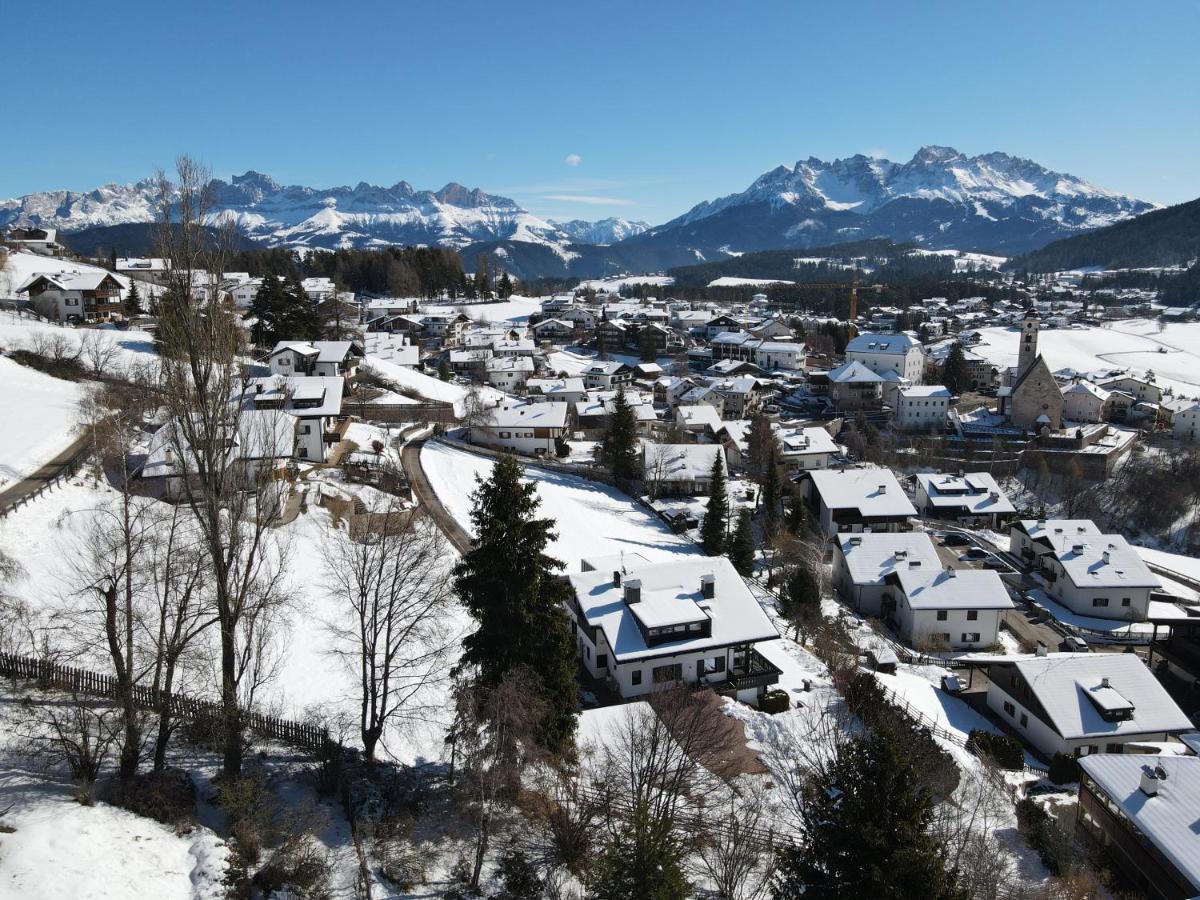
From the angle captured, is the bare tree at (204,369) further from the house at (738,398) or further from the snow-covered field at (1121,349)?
the snow-covered field at (1121,349)

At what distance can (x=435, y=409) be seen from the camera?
5584 cm

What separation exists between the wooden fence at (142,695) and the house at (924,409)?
7290 cm

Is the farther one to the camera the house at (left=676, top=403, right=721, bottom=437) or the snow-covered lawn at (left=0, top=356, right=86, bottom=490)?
the house at (left=676, top=403, right=721, bottom=437)

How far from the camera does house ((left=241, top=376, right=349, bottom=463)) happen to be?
3956 centimetres

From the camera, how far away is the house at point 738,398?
77.6m

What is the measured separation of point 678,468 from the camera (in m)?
50.4

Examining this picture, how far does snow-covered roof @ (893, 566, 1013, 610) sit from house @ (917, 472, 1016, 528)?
17059 mm

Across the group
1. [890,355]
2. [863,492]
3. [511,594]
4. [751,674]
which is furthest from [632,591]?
[890,355]

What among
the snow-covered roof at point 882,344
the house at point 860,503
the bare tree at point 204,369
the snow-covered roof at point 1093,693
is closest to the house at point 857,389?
the snow-covered roof at point 882,344

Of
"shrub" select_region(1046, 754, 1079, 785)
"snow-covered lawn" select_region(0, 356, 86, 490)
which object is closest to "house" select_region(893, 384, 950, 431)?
"shrub" select_region(1046, 754, 1079, 785)

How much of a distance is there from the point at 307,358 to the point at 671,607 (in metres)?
39.0

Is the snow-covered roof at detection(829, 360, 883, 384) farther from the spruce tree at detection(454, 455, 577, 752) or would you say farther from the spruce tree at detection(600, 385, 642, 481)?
the spruce tree at detection(454, 455, 577, 752)

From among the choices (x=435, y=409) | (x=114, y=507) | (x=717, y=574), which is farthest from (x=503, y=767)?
(x=435, y=409)

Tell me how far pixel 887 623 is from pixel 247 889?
31284 millimetres
